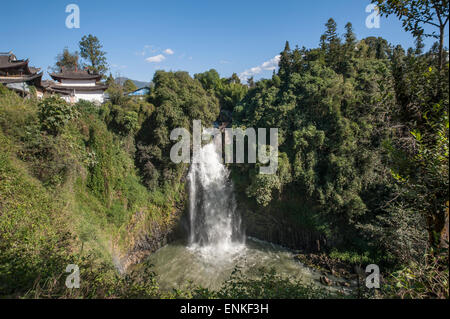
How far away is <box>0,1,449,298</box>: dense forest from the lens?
138 inches

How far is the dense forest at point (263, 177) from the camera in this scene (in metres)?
3.52

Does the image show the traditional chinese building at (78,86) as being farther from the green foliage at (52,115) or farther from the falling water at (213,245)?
the falling water at (213,245)

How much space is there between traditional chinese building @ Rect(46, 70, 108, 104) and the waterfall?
36.8 ft

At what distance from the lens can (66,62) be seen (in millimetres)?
29953

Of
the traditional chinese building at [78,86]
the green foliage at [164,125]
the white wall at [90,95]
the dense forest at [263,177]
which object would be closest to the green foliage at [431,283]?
the dense forest at [263,177]

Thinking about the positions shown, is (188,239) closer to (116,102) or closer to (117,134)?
(117,134)

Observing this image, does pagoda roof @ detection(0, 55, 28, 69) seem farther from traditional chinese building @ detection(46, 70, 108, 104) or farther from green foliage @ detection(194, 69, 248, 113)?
green foliage @ detection(194, 69, 248, 113)

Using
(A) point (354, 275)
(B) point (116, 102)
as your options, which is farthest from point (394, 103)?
(B) point (116, 102)

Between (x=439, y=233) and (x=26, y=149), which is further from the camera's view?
(x=26, y=149)

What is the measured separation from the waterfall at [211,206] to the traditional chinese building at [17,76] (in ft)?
37.9

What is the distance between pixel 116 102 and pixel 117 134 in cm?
240

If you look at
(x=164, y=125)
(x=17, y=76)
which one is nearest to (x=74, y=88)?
(x=17, y=76)

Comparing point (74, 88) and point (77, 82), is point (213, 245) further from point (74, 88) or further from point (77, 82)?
point (77, 82)

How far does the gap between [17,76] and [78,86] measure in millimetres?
5126
